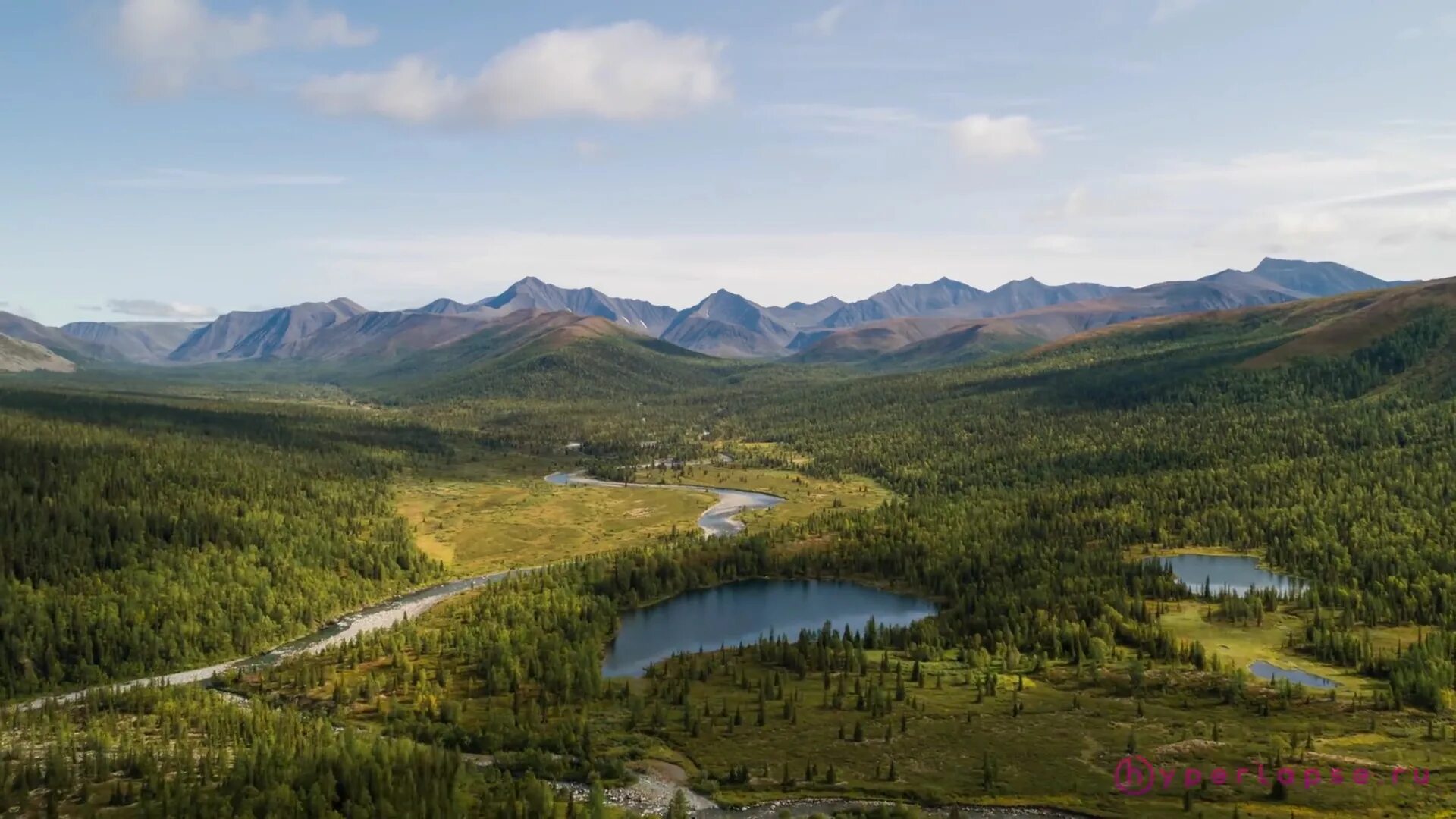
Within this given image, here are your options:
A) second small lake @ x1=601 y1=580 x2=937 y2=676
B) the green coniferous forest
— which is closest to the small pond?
the green coniferous forest

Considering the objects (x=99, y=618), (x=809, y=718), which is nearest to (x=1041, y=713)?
(x=809, y=718)

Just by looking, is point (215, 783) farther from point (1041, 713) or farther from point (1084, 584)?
point (1084, 584)

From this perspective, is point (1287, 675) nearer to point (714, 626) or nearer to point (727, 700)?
point (727, 700)

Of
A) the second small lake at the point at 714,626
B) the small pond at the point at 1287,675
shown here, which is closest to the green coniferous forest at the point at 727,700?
the small pond at the point at 1287,675

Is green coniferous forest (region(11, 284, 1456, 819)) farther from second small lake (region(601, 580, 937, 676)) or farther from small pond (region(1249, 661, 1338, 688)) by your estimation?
second small lake (region(601, 580, 937, 676))

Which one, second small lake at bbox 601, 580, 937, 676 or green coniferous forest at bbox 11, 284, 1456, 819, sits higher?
green coniferous forest at bbox 11, 284, 1456, 819

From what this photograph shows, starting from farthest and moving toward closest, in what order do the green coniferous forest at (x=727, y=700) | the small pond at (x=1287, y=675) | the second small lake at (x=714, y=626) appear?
the second small lake at (x=714, y=626), the small pond at (x=1287, y=675), the green coniferous forest at (x=727, y=700)

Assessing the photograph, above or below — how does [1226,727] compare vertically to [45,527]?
below

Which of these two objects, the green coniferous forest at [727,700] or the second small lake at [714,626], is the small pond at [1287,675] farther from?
the second small lake at [714,626]
